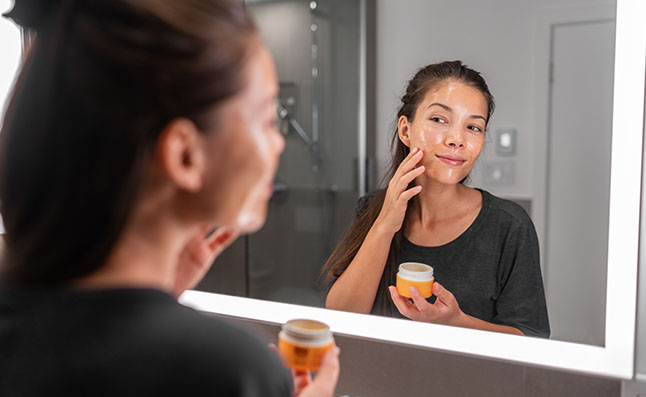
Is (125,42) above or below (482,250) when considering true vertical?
above

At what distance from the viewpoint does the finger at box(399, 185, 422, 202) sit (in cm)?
94

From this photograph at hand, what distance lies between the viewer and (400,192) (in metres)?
0.96

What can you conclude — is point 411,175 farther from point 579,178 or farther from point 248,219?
point 248,219

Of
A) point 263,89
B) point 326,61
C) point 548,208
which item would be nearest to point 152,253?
point 263,89

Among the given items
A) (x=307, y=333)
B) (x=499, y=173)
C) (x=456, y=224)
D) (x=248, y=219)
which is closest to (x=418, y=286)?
(x=456, y=224)

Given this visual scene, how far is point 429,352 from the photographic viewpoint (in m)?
0.92

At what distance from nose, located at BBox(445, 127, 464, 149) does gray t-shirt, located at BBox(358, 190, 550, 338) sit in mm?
95

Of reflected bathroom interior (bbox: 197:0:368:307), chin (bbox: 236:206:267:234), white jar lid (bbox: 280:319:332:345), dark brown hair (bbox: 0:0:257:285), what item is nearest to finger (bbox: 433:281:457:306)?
reflected bathroom interior (bbox: 197:0:368:307)

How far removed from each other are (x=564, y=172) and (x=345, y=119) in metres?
0.52

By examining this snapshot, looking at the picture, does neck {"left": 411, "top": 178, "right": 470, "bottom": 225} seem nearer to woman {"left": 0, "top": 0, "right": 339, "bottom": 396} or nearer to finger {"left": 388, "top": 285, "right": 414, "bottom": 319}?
finger {"left": 388, "top": 285, "right": 414, "bottom": 319}

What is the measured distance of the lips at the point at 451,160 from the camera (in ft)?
2.97

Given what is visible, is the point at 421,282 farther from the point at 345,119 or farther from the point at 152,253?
the point at 152,253

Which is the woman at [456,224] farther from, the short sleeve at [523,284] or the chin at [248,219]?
the chin at [248,219]

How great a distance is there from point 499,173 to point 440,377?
0.37 m
